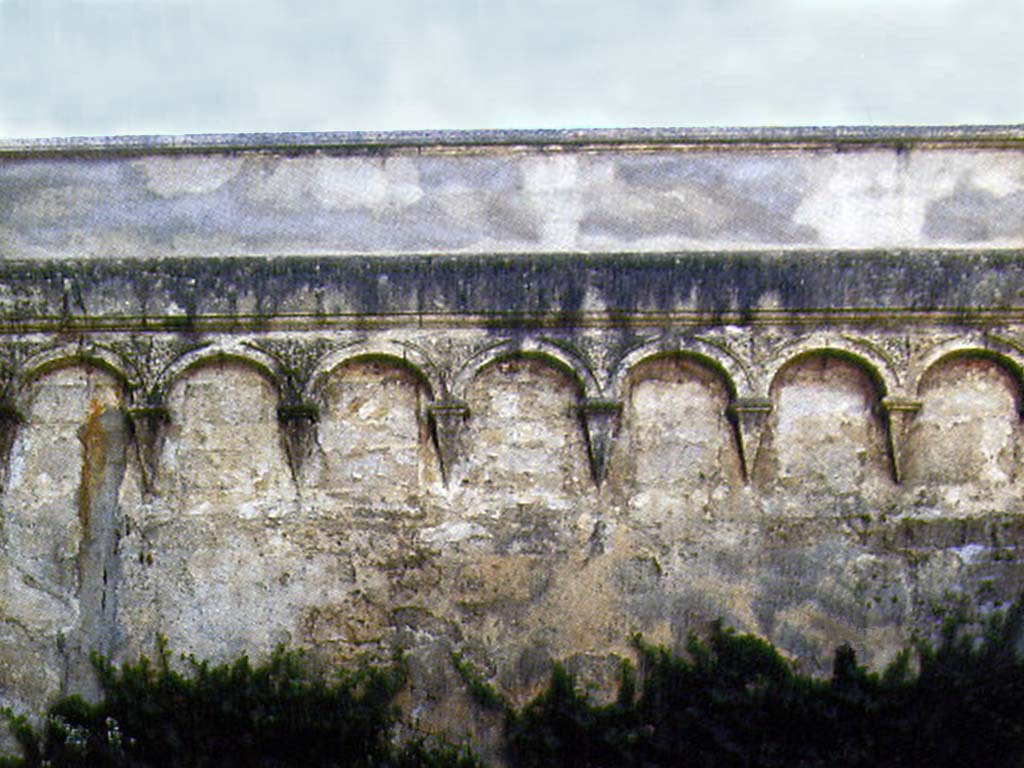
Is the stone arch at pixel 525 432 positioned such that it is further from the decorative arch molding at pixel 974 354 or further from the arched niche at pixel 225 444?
the decorative arch molding at pixel 974 354

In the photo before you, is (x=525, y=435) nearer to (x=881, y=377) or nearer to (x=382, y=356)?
(x=382, y=356)

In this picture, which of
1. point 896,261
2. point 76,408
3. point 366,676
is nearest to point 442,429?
point 366,676

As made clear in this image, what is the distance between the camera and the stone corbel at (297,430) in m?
8.25

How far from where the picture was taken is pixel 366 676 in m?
8.12

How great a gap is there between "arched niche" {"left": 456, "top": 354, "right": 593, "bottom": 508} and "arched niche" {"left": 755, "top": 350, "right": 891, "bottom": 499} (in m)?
0.99

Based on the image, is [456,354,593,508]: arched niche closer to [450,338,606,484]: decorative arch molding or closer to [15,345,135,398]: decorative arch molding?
[450,338,606,484]: decorative arch molding

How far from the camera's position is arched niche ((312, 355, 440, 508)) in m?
8.30

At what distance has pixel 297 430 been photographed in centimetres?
829

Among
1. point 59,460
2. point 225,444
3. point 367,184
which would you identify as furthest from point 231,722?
point 367,184

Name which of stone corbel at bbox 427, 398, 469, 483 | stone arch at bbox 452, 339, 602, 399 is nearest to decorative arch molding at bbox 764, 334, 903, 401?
stone arch at bbox 452, 339, 602, 399

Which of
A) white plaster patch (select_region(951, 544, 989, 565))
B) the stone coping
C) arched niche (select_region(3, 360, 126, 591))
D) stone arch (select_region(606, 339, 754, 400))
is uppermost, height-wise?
the stone coping

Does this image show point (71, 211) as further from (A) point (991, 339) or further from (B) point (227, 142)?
(A) point (991, 339)

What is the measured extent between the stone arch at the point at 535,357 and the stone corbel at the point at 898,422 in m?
1.48

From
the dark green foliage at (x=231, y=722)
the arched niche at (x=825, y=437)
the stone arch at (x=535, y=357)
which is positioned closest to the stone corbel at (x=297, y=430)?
the stone arch at (x=535, y=357)
